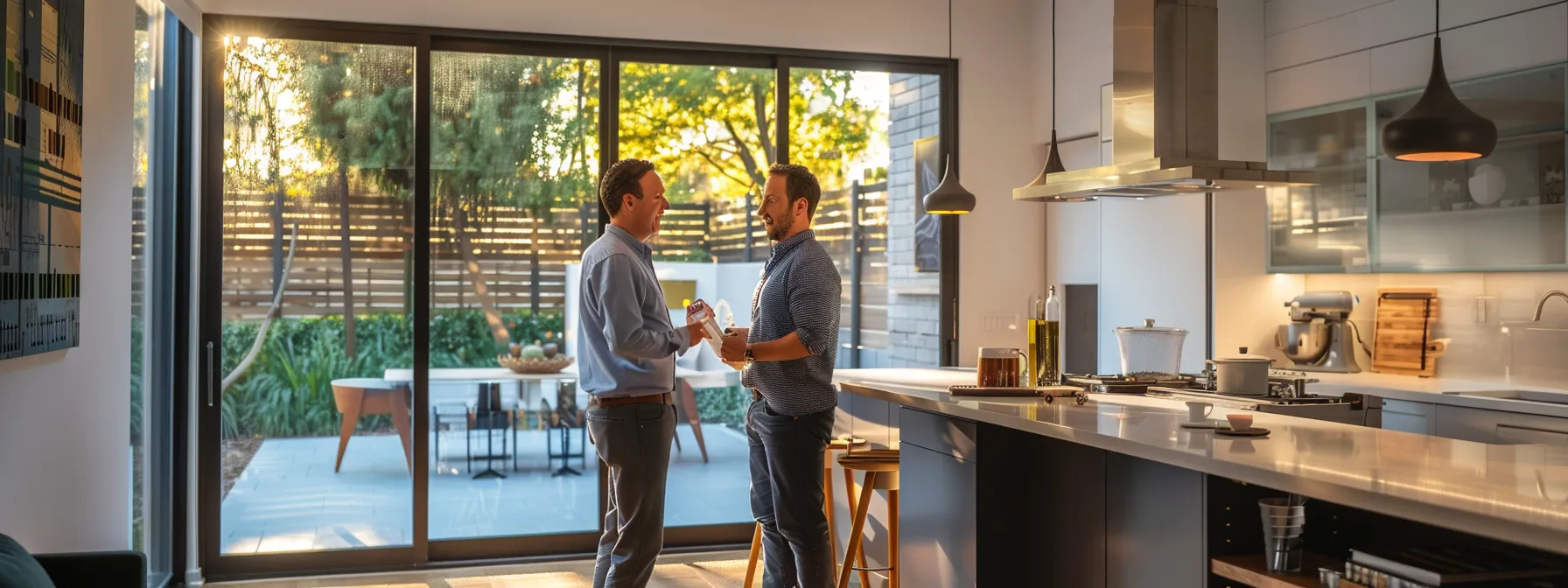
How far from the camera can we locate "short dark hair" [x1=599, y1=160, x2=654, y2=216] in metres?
3.72

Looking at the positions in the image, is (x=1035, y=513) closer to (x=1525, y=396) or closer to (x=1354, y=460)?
(x=1354, y=460)

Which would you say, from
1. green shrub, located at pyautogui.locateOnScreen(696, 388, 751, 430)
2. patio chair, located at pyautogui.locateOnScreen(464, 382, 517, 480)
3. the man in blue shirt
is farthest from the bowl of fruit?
the man in blue shirt

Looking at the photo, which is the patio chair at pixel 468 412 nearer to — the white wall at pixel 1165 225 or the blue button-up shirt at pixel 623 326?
the blue button-up shirt at pixel 623 326

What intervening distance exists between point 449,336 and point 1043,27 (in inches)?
126

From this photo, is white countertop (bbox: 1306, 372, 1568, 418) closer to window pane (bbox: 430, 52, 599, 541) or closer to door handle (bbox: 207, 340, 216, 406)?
window pane (bbox: 430, 52, 599, 541)

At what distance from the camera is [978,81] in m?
5.95

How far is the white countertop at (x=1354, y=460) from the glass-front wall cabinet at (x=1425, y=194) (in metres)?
1.78

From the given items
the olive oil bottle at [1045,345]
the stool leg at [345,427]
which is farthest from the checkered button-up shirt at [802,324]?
the stool leg at [345,427]

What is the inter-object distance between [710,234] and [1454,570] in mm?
3845

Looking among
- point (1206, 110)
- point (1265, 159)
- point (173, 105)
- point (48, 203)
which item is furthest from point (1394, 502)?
point (173, 105)

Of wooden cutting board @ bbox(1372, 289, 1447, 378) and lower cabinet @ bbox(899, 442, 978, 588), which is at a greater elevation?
wooden cutting board @ bbox(1372, 289, 1447, 378)

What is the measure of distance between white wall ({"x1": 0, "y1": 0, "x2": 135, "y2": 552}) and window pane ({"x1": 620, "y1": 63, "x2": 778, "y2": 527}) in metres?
2.43

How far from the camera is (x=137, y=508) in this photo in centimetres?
430

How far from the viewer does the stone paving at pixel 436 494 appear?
5.09 meters
